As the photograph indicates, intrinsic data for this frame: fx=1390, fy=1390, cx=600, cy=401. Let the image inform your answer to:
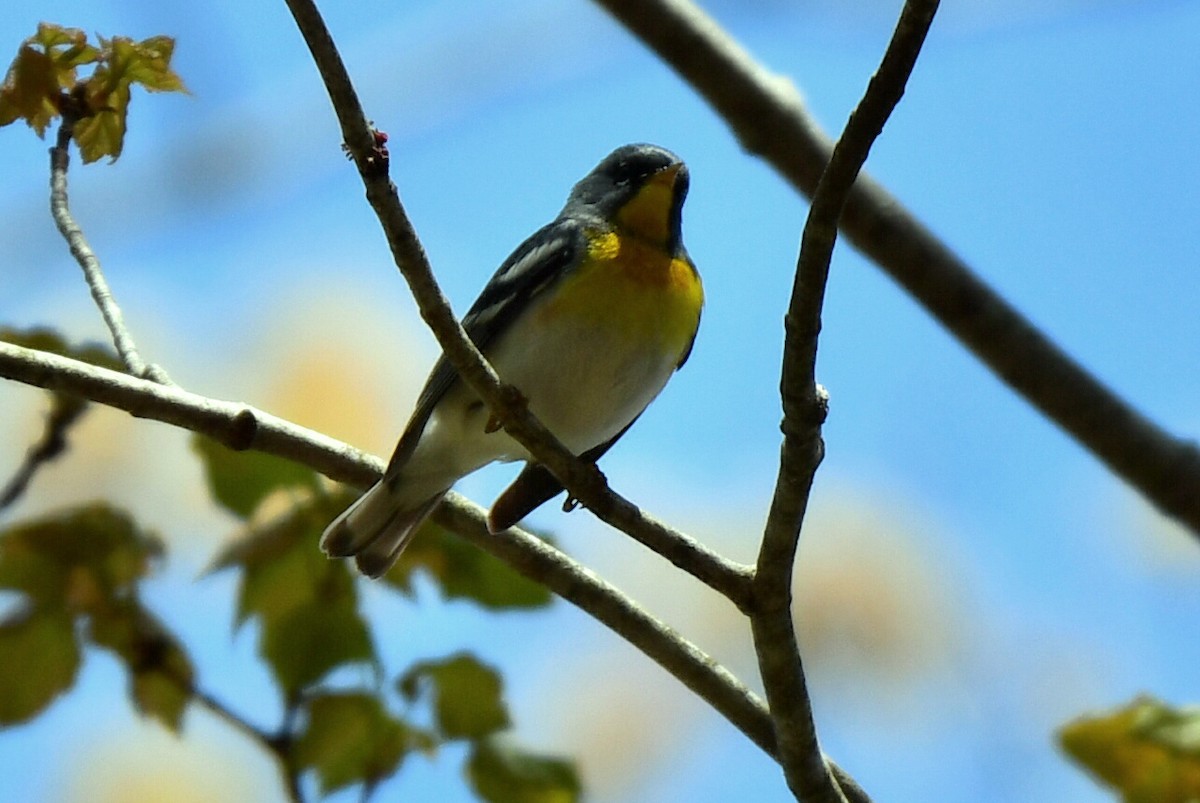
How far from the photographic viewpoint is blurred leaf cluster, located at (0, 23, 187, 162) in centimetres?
276

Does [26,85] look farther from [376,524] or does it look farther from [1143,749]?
[1143,749]

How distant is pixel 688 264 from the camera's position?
414 cm

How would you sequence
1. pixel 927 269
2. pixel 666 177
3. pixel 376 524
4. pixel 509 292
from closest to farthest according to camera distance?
pixel 927 269 < pixel 376 524 < pixel 509 292 < pixel 666 177

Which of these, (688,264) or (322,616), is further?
(688,264)

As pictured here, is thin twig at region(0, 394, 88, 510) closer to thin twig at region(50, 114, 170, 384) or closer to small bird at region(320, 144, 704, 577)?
thin twig at region(50, 114, 170, 384)

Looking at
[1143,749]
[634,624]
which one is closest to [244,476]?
[634,624]

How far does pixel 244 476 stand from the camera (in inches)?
104

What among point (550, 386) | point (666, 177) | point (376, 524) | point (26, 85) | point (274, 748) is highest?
point (666, 177)

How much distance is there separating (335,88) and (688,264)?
2113mm

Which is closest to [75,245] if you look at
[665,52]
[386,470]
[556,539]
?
[386,470]

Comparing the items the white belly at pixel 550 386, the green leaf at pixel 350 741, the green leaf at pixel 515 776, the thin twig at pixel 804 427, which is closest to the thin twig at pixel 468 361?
the thin twig at pixel 804 427

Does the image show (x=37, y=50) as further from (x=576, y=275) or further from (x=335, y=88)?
(x=576, y=275)

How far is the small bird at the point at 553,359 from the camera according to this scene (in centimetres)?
369

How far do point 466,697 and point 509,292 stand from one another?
1.68m
